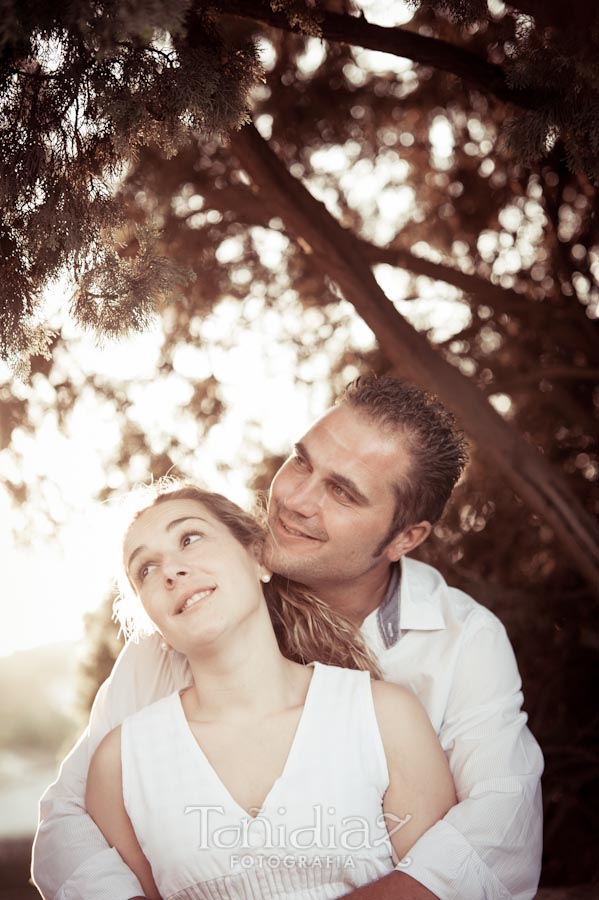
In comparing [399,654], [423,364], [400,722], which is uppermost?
[423,364]

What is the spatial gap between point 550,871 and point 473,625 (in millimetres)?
2724

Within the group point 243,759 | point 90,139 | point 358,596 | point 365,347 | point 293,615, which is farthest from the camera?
point 365,347

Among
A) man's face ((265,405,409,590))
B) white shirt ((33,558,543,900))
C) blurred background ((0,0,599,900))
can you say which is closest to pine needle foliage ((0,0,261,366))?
man's face ((265,405,409,590))

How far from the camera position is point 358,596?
9.11 feet

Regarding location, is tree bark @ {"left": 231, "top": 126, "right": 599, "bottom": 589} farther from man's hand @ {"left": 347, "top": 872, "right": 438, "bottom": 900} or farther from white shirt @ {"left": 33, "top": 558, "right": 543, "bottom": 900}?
man's hand @ {"left": 347, "top": 872, "right": 438, "bottom": 900}

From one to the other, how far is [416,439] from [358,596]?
0.52 meters

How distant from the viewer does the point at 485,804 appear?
2.17m

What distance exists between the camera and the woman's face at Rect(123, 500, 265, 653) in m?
2.10

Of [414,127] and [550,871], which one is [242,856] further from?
[414,127]

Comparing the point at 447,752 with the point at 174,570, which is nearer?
the point at 174,570

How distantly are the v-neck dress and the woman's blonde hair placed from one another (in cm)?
31

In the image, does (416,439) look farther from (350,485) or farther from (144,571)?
(144,571)

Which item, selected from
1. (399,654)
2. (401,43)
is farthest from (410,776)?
(401,43)

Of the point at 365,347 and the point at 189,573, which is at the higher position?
the point at 365,347
